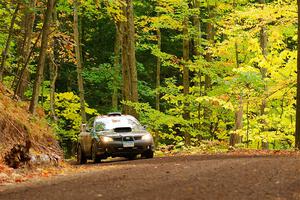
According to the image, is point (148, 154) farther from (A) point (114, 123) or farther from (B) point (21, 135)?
(B) point (21, 135)

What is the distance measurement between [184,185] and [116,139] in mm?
9024

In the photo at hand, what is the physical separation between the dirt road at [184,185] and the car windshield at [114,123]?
6.89 m

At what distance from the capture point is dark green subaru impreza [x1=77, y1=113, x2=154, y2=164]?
55.5 ft

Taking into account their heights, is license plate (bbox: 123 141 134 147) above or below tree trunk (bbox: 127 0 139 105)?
below

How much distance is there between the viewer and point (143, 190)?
7.79 meters

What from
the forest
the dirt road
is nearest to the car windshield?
the forest

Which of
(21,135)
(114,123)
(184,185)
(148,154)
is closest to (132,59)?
(114,123)

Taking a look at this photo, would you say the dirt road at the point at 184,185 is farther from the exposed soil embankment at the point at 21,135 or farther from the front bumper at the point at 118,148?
the front bumper at the point at 118,148

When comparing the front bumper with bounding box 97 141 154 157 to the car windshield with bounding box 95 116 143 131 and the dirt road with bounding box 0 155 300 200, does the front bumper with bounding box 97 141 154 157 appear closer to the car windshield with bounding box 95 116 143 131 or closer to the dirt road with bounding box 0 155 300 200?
the car windshield with bounding box 95 116 143 131

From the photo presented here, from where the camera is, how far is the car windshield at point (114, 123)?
57.3 ft

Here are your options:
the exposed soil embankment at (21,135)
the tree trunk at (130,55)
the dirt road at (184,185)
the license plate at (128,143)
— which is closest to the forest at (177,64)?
the tree trunk at (130,55)

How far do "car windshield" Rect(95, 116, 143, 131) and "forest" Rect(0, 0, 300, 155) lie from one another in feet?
7.44

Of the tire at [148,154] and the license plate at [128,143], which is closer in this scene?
the license plate at [128,143]

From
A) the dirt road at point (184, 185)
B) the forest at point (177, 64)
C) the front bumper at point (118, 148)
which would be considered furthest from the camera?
the forest at point (177, 64)
